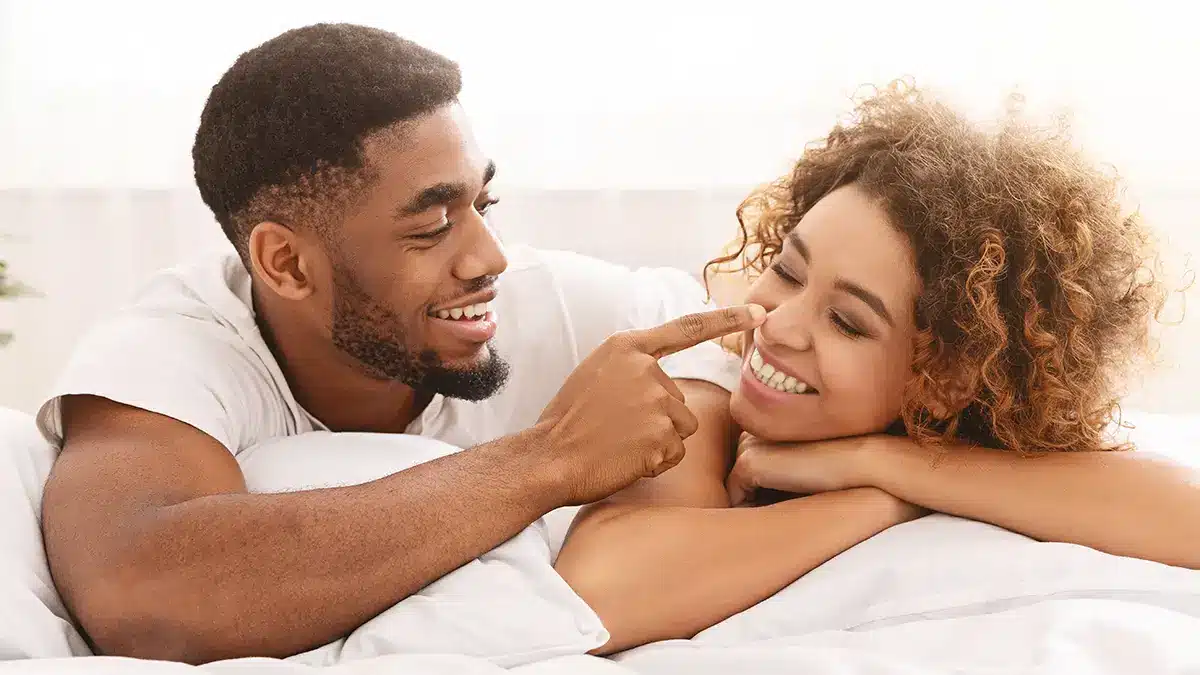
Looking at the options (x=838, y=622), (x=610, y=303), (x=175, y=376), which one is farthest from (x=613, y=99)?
(x=838, y=622)

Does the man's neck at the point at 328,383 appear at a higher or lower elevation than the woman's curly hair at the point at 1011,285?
lower

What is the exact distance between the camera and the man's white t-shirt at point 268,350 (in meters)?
1.52

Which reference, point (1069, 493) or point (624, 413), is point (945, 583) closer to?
point (1069, 493)

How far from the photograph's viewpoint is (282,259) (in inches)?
68.1

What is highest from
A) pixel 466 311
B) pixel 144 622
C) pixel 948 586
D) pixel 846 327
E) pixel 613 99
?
pixel 613 99

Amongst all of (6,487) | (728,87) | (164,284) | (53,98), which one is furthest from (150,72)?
(6,487)

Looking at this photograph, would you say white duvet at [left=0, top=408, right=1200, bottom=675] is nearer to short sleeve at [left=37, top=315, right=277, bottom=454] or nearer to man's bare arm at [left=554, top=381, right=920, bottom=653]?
man's bare arm at [left=554, top=381, right=920, bottom=653]

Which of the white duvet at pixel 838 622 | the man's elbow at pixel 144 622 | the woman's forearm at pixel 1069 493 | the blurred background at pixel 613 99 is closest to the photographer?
the white duvet at pixel 838 622

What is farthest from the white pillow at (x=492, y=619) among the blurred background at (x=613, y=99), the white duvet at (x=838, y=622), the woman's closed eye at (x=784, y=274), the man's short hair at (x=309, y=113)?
the blurred background at (x=613, y=99)

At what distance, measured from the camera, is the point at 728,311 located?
1517 millimetres

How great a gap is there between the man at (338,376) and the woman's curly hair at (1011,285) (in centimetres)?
26

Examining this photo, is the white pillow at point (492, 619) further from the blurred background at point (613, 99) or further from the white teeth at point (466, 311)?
the blurred background at point (613, 99)

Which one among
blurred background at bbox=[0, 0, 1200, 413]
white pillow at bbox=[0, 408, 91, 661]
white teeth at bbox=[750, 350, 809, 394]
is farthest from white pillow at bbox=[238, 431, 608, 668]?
blurred background at bbox=[0, 0, 1200, 413]

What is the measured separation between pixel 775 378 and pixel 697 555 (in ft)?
1.01
